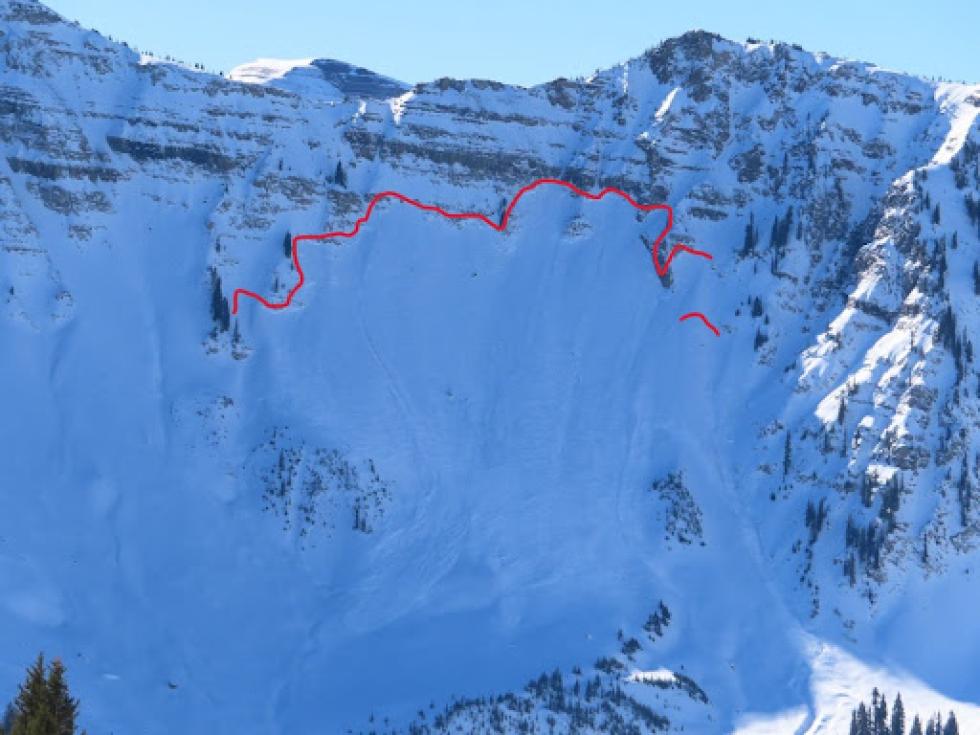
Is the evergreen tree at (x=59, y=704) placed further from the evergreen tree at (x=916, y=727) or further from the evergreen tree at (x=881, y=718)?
the evergreen tree at (x=881, y=718)

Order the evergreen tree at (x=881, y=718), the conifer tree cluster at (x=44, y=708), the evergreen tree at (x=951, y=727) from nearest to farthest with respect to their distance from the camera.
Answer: the conifer tree cluster at (x=44, y=708)
the evergreen tree at (x=881, y=718)
the evergreen tree at (x=951, y=727)

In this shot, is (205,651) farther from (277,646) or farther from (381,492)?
(381,492)

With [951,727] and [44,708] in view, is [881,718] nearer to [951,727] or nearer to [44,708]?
[951,727]

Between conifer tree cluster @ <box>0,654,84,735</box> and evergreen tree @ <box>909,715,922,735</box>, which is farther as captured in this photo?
evergreen tree @ <box>909,715,922,735</box>

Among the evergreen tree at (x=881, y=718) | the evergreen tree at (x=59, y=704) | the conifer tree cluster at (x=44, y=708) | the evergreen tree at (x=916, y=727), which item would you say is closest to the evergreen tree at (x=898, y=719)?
the evergreen tree at (x=881, y=718)

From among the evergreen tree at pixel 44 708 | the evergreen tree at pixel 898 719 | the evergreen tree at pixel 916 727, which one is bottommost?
the evergreen tree at pixel 44 708

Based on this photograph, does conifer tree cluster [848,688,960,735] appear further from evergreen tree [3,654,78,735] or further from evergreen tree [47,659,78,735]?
evergreen tree [3,654,78,735]

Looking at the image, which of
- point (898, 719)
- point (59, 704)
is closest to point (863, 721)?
point (898, 719)

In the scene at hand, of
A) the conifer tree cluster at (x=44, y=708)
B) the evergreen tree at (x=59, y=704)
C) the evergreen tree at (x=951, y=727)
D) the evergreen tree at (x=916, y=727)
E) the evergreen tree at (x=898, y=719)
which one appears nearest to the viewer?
the conifer tree cluster at (x=44, y=708)

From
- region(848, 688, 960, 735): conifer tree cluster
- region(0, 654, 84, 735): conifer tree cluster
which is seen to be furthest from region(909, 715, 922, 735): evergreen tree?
region(0, 654, 84, 735): conifer tree cluster

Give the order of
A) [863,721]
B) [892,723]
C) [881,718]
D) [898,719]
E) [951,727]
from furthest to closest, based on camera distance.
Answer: [892,723], [951,727], [881,718], [863,721], [898,719]
